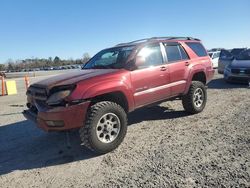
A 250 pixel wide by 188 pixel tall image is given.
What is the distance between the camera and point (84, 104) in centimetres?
443

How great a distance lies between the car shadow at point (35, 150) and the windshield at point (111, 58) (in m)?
1.62

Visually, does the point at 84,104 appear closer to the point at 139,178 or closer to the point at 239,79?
the point at 139,178

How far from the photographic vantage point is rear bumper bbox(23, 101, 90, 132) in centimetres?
428

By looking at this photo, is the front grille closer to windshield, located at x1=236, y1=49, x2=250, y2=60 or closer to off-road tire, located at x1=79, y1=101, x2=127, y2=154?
off-road tire, located at x1=79, y1=101, x2=127, y2=154

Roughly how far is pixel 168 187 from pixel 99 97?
205cm

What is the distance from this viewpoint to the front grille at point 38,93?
15.1 feet

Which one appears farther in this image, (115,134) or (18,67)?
(18,67)

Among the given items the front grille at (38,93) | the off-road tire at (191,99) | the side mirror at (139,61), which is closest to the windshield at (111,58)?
the side mirror at (139,61)

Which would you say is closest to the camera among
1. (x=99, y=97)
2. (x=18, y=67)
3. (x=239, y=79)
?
(x=99, y=97)

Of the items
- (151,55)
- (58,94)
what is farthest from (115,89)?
(151,55)

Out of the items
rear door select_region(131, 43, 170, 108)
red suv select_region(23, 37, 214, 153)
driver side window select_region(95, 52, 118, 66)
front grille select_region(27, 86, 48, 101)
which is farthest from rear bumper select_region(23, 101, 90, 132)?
driver side window select_region(95, 52, 118, 66)

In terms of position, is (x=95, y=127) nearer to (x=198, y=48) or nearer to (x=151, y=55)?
(x=151, y=55)

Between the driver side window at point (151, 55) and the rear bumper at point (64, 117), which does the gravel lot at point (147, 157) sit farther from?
the driver side window at point (151, 55)

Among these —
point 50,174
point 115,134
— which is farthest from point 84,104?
point 50,174
